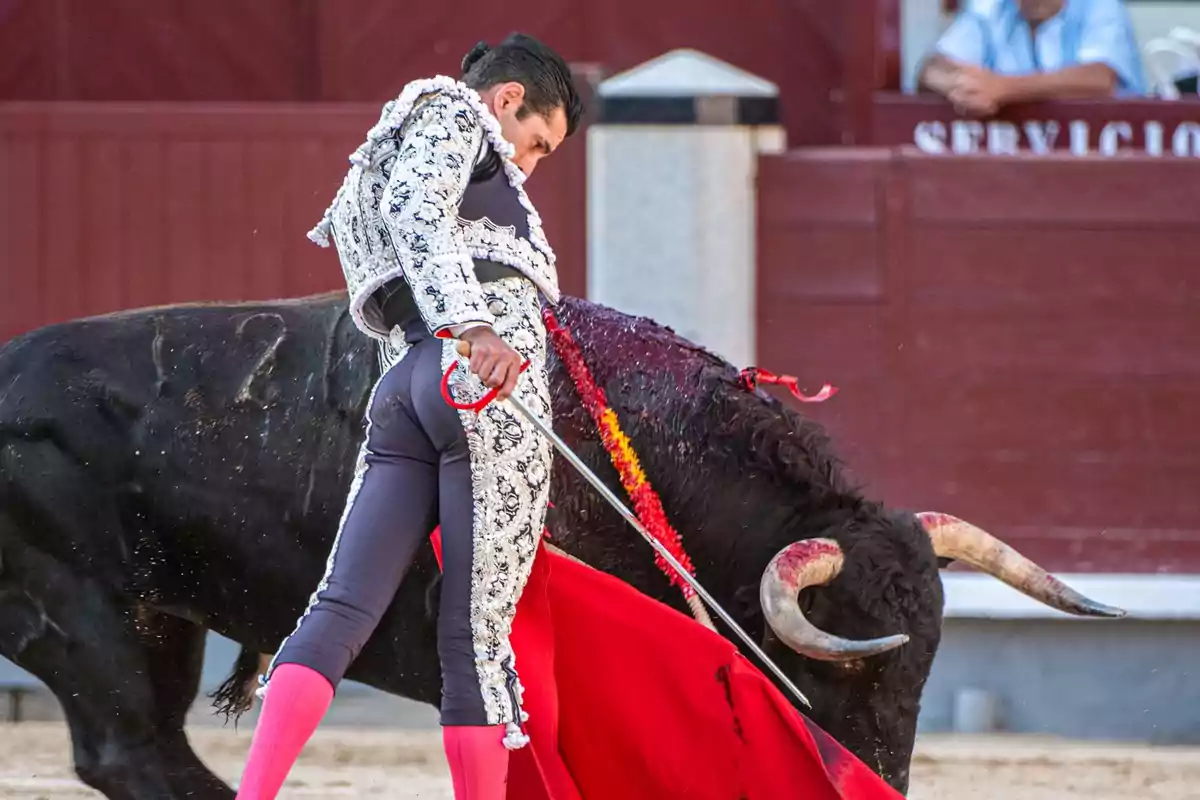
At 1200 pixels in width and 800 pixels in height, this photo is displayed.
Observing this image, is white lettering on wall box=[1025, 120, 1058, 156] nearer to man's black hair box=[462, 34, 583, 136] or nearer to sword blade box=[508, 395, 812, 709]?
sword blade box=[508, 395, 812, 709]

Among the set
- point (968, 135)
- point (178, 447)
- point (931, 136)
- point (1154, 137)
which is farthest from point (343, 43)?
point (178, 447)

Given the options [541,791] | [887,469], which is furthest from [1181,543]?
[541,791]

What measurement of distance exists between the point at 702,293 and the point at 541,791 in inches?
109

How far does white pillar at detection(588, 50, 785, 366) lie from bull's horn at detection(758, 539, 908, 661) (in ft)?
8.05

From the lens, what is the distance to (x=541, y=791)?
3102mm

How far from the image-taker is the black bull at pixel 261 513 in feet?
10.8

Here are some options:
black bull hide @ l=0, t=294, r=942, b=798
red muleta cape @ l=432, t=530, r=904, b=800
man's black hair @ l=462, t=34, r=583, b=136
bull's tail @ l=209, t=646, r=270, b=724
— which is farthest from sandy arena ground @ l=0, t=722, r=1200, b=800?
man's black hair @ l=462, t=34, r=583, b=136

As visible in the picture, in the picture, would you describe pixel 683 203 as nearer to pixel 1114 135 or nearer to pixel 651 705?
pixel 1114 135

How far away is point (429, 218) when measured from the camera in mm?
2627

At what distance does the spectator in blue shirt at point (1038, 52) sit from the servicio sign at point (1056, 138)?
7 centimetres

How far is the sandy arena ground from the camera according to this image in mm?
4582

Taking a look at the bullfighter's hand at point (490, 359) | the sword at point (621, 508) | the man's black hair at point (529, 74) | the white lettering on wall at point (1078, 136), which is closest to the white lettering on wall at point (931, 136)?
the white lettering on wall at point (1078, 136)

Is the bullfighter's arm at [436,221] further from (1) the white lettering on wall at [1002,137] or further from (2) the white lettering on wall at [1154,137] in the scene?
(2) the white lettering on wall at [1154,137]

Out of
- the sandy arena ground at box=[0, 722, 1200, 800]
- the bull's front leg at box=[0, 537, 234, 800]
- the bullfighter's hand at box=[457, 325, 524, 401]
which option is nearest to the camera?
the bullfighter's hand at box=[457, 325, 524, 401]
